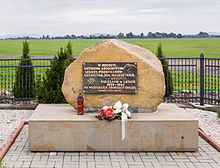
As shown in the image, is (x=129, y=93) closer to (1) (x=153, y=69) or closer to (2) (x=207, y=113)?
(1) (x=153, y=69)

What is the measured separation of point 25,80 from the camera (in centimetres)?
1241

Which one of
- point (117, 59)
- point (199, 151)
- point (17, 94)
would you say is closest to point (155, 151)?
point (199, 151)

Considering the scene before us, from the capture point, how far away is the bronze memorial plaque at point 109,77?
24.3 feet

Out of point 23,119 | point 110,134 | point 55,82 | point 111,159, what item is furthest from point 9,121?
point 111,159

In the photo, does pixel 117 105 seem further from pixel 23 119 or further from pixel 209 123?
pixel 23 119

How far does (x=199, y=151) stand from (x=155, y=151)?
2.94ft

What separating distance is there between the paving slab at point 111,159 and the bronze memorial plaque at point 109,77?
A: 142 cm

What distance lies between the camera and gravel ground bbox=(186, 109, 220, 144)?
8.20 m

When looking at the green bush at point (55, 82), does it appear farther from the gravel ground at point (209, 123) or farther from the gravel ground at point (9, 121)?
the gravel ground at point (209, 123)

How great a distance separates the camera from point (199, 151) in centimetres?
695

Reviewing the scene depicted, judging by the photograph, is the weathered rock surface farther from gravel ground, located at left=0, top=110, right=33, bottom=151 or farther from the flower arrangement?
gravel ground, located at left=0, top=110, right=33, bottom=151

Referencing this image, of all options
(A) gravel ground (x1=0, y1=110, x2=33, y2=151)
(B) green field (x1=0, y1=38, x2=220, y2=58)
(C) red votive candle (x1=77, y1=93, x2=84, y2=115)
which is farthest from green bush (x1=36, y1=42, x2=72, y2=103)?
(B) green field (x1=0, y1=38, x2=220, y2=58)

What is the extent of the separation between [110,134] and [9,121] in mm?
3681

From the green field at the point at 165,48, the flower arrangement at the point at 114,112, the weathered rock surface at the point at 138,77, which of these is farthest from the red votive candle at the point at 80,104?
the green field at the point at 165,48
